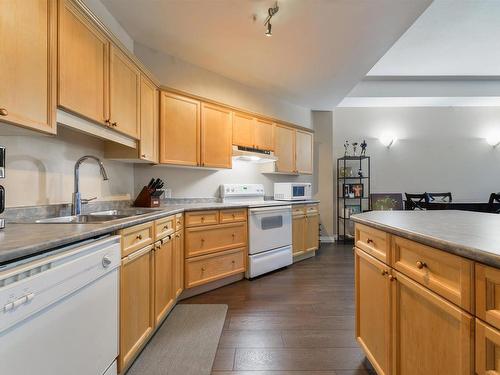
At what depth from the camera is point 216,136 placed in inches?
121

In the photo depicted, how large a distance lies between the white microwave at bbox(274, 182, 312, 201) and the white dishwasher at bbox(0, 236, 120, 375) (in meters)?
2.89

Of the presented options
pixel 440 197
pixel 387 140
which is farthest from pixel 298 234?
pixel 440 197

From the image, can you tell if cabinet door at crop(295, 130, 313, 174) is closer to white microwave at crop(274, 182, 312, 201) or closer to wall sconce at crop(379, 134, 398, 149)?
white microwave at crop(274, 182, 312, 201)

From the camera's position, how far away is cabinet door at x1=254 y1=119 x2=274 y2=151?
11.8 ft

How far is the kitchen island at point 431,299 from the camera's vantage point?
68cm

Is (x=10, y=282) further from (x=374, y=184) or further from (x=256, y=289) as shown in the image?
(x=374, y=184)

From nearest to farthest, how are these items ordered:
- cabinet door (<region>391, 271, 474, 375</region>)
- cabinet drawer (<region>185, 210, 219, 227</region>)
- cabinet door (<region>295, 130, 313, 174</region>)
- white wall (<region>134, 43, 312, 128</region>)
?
cabinet door (<region>391, 271, 474, 375</region>), cabinet drawer (<region>185, 210, 219, 227</region>), white wall (<region>134, 43, 312, 128</region>), cabinet door (<region>295, 130, 313, 174</region>)

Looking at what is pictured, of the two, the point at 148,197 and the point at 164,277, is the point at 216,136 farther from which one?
the point at 164,277

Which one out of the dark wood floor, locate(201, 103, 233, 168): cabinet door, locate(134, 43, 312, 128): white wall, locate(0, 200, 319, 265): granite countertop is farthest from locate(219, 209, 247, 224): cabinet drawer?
locate(134, 43, 312, 128): white wall

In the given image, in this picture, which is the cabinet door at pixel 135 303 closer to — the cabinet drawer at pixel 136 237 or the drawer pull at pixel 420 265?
the cabinet drawer at pixel 136 237

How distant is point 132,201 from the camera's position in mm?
2695

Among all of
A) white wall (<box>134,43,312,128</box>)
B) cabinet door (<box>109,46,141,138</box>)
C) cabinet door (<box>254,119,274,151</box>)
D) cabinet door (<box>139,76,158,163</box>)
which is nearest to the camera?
cabinet door (<box>109,46,141,138</box>)

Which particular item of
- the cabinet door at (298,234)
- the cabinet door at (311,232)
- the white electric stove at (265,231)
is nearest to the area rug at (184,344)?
the white electric stove at (265,231)

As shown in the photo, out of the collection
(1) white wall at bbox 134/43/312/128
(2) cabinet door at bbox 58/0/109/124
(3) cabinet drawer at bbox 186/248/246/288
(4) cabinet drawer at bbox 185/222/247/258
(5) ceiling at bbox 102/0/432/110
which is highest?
(5) ceiling at bbox 102/0/432/110
